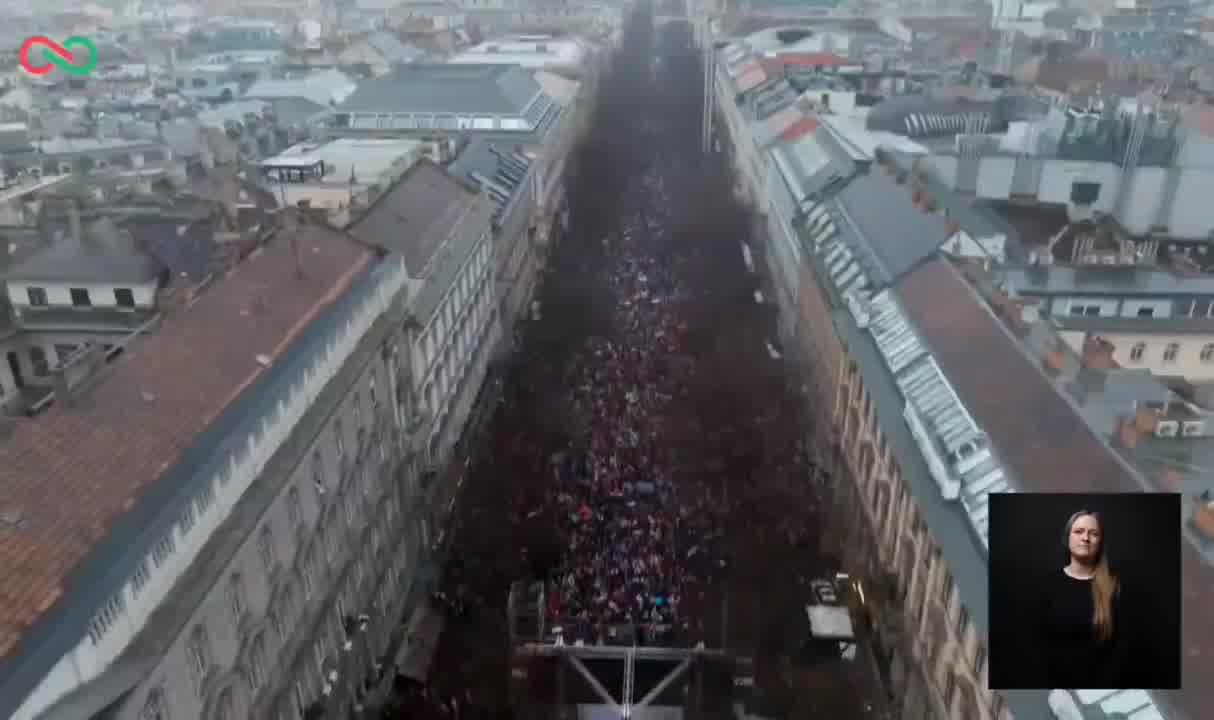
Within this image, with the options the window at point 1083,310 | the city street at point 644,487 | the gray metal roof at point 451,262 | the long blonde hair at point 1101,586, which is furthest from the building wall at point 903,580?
the gray metal roof at point 451,262

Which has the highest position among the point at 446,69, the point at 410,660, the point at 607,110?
the point at 446,69

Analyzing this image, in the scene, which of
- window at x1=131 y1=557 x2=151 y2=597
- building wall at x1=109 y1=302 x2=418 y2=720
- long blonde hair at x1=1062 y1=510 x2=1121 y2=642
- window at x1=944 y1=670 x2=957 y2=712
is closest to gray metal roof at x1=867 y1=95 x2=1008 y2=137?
building wall at x1=109 y1=302 x2=418 y2=720

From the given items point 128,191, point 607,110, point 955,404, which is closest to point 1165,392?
point 955,404

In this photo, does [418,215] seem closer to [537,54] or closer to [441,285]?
[441,285]

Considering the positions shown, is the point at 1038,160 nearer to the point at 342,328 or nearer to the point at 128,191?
the point at 342,328

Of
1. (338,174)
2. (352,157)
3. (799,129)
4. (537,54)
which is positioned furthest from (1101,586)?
(537,54)

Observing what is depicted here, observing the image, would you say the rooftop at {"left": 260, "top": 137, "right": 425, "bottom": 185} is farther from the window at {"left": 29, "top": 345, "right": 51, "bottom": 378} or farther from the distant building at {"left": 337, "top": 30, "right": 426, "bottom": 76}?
the distant building at {"left": 337, "top": 30, "right": 426, "bottom": 76}
